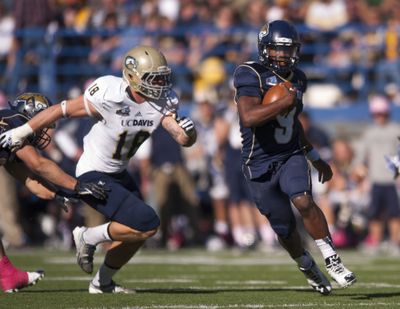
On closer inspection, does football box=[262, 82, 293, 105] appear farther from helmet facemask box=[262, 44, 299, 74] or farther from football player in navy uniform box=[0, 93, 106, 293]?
football player in navy uniform box=[0, 93, 106, 293]

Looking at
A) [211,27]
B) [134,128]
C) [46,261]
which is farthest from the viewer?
[211,27]

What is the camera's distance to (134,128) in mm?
6957

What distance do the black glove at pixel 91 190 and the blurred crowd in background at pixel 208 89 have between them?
19.4ft

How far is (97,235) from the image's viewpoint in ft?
23.1

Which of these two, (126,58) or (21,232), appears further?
(21,232)

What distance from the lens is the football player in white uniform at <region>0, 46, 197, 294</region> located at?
6.82m

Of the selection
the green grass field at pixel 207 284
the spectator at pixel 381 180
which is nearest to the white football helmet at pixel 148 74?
the green grass field at pixel 207 284

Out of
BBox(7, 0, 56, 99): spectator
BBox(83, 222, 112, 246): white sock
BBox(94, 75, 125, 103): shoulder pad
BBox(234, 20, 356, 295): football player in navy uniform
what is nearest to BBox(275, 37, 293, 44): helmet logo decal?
BBox(234, 20, 356, 295): football player in navy uniform

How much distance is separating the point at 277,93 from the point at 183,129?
62 centimetres

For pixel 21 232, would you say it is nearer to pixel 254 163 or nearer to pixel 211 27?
pixel 211 27

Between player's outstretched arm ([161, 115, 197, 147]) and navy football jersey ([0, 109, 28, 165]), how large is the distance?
3.32 ft


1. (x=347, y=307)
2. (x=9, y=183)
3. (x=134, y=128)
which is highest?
(x=134, y=128)

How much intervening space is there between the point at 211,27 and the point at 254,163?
9.02 metres

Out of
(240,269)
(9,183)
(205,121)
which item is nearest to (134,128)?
(240,269)
